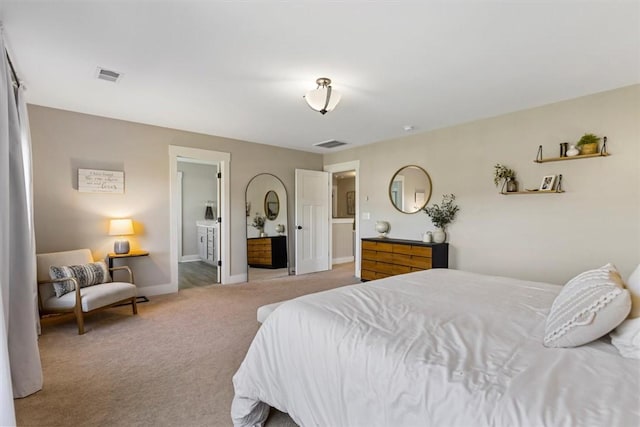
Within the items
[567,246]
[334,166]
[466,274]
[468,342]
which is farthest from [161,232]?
[567,246]

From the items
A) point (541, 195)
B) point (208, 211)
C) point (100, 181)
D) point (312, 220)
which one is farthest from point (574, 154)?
point (208, 211)

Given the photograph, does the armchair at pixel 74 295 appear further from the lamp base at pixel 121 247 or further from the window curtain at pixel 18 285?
the window curtain at pixel 18 285

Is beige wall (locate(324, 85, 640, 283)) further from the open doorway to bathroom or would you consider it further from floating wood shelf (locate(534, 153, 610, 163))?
the open doorway to bathroom

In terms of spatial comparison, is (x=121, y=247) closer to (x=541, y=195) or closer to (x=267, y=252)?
(x=267, y=252)

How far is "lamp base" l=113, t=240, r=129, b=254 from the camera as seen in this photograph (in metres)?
3.93

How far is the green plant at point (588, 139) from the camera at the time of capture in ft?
10.2

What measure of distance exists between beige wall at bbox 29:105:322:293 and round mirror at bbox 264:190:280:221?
750mm

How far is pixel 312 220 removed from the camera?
6.06m

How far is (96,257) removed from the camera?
3941 mm

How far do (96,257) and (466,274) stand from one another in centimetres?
435

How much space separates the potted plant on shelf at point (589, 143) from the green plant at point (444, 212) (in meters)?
1.47

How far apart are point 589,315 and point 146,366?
2.84 metres

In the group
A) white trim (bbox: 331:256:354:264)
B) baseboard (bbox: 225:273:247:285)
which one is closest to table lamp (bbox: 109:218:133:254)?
baseboard (bbox: 225:273:247:285)

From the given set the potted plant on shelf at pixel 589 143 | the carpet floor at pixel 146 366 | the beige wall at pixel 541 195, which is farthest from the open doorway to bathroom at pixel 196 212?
the potted plant on shelf at pixel 589 143
